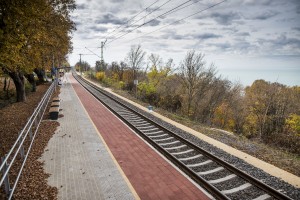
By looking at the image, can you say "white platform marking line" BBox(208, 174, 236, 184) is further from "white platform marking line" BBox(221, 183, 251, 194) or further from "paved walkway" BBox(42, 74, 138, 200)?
"paved walkway" BBox(42, 74, 138, 200)

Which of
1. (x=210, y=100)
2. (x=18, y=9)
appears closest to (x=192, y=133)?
(x=18, y=9)

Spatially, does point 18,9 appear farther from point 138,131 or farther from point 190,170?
point 190,170

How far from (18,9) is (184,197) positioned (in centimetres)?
1200

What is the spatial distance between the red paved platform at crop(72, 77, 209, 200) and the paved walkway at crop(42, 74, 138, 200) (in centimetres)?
37

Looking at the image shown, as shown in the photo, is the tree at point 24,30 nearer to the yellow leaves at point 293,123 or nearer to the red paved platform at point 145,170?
the red paved platform at point 145,170

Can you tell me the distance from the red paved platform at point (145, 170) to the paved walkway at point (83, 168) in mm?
374

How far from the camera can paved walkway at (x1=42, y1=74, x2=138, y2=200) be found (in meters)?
6.98

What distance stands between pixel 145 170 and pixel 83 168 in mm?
2224

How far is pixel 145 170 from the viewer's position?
8.52m

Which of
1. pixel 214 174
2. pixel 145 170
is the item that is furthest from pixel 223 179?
pixel 145 170

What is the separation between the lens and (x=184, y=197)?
6852 millimetres

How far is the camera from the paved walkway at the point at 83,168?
6.98 metres

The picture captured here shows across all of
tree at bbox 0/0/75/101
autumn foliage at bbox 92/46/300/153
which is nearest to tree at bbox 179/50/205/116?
autumn foliage at bbox 92/46/300/153

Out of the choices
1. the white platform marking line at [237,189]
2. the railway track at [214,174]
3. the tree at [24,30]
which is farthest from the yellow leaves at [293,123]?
the tree at [24,30]
